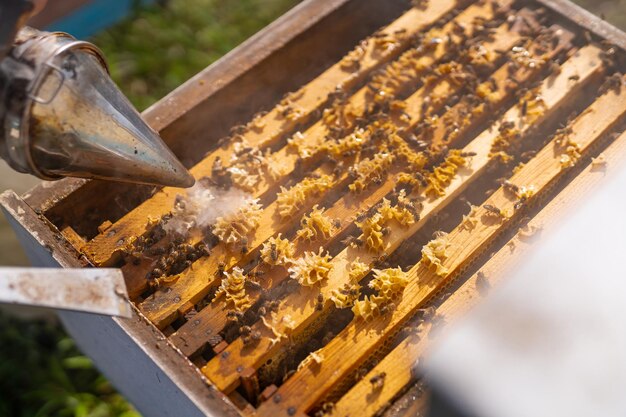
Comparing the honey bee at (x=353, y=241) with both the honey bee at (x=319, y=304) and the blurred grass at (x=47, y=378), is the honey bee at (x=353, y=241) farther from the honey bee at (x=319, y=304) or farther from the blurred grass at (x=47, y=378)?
the blurred grass at (x=47, y=378)

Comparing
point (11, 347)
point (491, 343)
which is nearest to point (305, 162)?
point (491, 343)

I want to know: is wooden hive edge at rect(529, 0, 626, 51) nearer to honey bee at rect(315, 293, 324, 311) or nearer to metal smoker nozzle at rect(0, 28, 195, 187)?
honey bee at rect(315, 293, 324, 311)

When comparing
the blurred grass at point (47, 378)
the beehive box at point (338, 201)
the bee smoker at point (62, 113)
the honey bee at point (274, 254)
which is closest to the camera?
the bee smoker at point (62, 113)

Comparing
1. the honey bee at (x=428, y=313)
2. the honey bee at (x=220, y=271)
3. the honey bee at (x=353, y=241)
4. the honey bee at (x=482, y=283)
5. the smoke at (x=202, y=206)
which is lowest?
the honey bee at (x=220, y=271)

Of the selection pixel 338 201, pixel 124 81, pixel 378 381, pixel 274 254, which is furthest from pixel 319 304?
pixel 124 81

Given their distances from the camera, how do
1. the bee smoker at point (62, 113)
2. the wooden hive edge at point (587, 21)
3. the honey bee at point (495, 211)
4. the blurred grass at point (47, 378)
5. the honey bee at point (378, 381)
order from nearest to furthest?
the bee smoker at point (62, 113)
the honey bee at point (378, 381)
the honey bee at point (495, 211)
the wooden hive edge at point (587, 21)
the blurred grass at point (47, 378)

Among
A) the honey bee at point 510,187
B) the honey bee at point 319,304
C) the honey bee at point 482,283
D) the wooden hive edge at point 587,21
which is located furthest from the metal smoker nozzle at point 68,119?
the wooden hive edge at point 587,21

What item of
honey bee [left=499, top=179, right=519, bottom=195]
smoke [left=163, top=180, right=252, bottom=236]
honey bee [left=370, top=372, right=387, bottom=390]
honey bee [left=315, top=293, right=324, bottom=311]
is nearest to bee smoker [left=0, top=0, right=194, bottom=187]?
smoke [left=163, top=180, right=252, bottom=236]

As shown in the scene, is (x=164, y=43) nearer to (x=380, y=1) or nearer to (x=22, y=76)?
(x=380, y=1)
